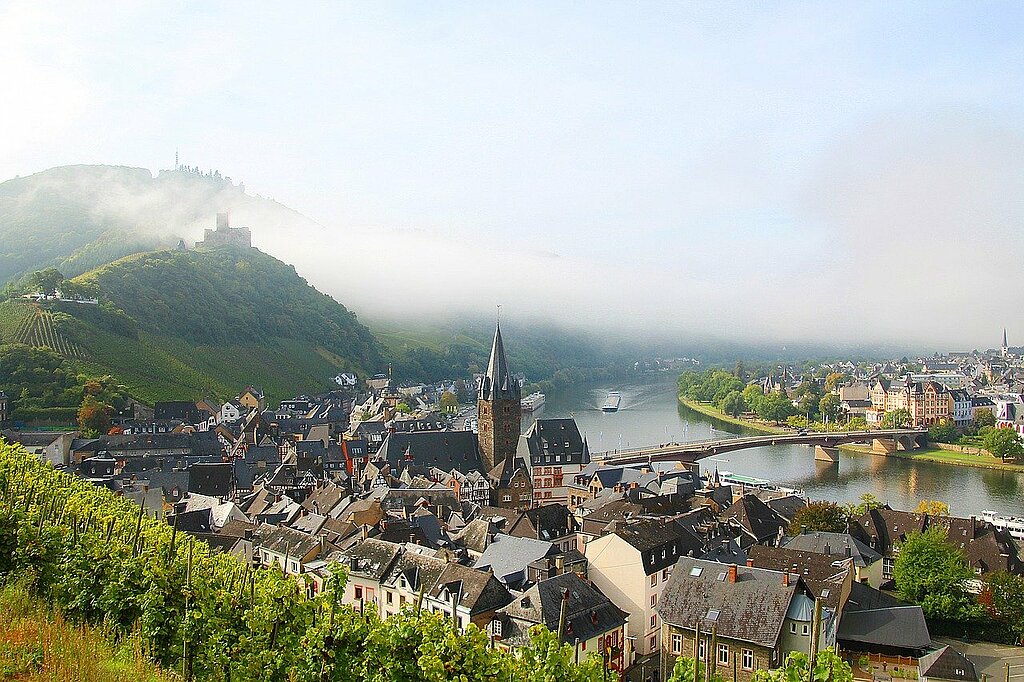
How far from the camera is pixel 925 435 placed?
64.0 meters

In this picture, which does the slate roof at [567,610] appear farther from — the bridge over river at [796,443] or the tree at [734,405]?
the tree at [734,405]

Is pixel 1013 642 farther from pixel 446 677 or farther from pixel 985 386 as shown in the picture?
pixel 985 386

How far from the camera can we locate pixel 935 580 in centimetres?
2238

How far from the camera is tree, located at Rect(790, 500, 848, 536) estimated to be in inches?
1124

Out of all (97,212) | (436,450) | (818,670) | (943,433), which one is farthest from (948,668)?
(97,212)

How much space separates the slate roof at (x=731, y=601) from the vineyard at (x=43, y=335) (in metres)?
51.7

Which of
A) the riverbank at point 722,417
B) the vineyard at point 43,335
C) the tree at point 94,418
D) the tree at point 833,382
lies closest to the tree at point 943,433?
the riverbank at point 722,417

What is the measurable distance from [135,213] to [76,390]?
120034 millimetres

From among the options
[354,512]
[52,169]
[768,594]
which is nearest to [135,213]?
[52,169]

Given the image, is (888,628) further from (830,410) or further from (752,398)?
(752,398)

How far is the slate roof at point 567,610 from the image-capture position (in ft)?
55.0

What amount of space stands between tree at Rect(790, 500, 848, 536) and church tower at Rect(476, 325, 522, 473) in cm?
1715

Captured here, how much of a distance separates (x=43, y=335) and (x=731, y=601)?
2208 inches

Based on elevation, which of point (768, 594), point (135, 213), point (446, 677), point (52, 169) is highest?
point (52, 169)
